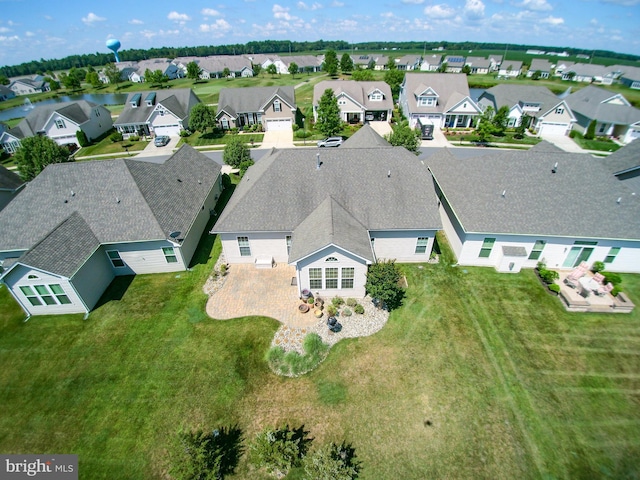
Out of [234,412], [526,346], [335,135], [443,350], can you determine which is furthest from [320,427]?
[335,135]

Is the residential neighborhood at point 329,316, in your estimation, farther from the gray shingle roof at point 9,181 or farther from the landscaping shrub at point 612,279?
the gray shingle roof at point 9,181

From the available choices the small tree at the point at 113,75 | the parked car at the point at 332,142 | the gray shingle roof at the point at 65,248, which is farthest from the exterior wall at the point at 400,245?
the small tree at the point at 113,75

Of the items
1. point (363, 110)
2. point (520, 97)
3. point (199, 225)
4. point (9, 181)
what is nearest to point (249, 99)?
point (363, 110)

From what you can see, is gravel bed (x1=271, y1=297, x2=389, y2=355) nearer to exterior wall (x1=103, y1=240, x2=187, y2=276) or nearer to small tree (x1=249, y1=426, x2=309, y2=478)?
small tree (x1=249, y1=426, x2=309, y2=478)

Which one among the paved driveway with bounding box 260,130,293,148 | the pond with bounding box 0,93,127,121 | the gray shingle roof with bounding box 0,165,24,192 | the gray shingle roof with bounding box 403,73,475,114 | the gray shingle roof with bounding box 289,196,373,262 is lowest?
the pond with bounding box 0,93,127,121

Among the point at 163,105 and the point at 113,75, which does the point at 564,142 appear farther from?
the point at 113,75

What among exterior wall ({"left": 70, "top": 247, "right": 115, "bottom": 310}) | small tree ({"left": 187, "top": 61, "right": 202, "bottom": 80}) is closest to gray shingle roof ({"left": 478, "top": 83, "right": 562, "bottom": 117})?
exterior wall ({"left": 70, "top": 247, "right": 115, "bottom": 310})
